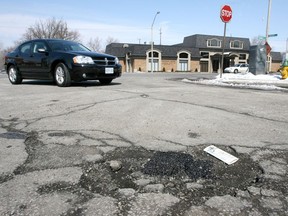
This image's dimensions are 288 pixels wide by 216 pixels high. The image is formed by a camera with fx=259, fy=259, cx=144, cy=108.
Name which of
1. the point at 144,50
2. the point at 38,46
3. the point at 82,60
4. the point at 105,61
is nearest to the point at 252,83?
the point at 105,61

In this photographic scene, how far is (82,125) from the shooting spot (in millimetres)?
3742

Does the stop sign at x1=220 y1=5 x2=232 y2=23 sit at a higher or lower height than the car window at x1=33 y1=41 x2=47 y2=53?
higher

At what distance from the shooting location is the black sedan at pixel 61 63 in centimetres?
768

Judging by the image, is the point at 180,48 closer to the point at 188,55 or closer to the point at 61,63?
the point at 188,55

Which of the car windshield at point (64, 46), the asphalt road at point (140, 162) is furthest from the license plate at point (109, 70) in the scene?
the asphalt road at point (140, 162)

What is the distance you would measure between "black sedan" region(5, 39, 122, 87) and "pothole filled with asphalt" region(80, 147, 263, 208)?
216 inches

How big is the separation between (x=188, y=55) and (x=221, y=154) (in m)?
53.1

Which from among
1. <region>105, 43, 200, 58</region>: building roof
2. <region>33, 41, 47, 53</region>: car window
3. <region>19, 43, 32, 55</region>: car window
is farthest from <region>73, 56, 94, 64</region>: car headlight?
<region>105, 43, 200, 58</region>: building roof

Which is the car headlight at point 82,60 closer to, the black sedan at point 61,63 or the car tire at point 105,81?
the black sedan at point 61,63

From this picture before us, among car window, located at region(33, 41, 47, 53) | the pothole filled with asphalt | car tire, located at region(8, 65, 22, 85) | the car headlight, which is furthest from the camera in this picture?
car tire, located at region(8, 65, 22, 85)

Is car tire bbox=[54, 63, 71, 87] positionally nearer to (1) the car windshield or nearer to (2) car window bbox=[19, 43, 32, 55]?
(1) the car windshield

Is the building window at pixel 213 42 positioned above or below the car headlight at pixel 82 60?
above

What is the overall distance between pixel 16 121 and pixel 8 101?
202 centimetres

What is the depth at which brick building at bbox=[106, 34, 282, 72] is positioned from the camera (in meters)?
50.2
